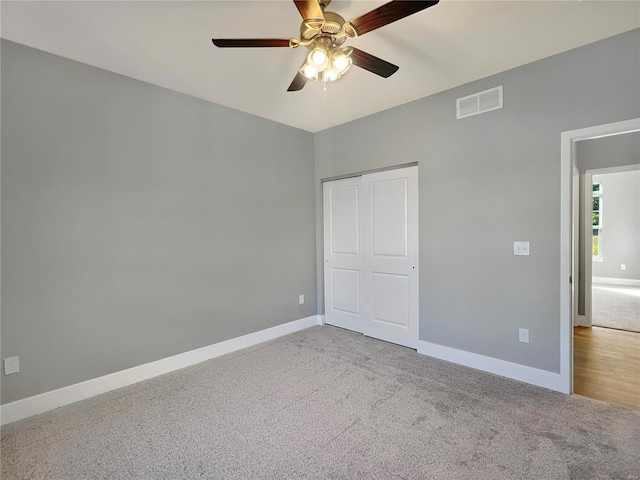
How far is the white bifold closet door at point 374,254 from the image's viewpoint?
3492mm

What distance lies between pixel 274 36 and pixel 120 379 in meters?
3.11

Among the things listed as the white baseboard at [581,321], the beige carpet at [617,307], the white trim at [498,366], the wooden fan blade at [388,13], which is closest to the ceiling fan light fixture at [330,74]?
the wooden fan blade at [388,13]

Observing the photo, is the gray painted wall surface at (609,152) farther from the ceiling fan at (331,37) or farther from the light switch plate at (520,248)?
the ceiling fan at (331,37)

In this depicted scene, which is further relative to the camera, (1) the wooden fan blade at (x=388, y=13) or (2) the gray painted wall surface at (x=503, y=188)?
(2) the gray painted wall surface at (x=503, y=188)

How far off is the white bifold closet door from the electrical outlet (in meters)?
3.21

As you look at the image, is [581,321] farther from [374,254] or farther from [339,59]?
[339,59]

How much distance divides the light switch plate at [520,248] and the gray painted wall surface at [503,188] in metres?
0.04

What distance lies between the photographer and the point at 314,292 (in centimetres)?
443

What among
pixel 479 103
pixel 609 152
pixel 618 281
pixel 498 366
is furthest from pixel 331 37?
pixel 618 281

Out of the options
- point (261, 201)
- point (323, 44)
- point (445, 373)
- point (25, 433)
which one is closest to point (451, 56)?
point (323, 44)

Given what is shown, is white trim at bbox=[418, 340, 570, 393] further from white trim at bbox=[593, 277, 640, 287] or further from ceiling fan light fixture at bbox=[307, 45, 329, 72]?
white trim at bbox=[593, 277, 640, 287]

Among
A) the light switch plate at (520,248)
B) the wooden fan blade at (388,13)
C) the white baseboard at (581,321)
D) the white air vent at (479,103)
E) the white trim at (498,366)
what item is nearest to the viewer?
the wooden fan blade at (388,13)

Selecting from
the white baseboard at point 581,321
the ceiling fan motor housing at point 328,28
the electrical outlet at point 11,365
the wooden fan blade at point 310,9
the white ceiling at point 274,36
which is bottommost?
the white baseboard at point 581,321

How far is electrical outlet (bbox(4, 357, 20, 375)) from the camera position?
85.4 inches
